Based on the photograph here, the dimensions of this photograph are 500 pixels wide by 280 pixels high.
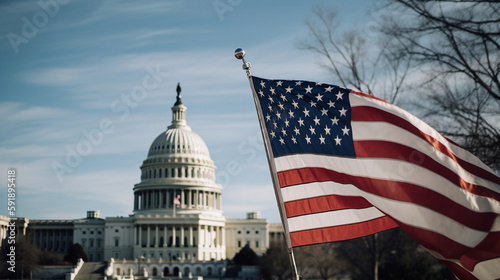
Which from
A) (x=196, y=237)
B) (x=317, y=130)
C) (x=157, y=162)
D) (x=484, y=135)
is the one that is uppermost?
(x=157, y=162)

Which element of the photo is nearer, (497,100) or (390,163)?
(390,163)

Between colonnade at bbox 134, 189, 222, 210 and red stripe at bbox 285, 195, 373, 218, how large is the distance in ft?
417

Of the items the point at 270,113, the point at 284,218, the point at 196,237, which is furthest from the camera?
the point at 196,237

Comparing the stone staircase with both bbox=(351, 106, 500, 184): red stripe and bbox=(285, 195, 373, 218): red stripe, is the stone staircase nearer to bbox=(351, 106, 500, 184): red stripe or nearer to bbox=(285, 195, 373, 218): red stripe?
bbox=(285, 195, 373, 218): red stripe

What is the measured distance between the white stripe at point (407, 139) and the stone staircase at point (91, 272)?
94.2m

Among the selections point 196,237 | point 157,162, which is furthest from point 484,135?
point 157,162

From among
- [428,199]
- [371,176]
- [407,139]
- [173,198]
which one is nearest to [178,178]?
[173,198]

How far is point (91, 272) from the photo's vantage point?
105 meters

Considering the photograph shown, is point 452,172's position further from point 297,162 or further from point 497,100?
point 497,100

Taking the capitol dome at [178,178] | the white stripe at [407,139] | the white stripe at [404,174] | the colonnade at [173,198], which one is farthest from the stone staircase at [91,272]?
the white stripe at [407,139]

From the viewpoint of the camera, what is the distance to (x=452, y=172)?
12.3 meters

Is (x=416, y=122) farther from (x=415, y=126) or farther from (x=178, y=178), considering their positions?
(x=178, y=178)

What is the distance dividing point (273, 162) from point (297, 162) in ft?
2.20

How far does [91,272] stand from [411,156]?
324 feet
